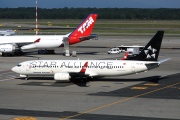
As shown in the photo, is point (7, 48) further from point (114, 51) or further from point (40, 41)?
point (114, 51)

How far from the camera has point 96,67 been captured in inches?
2594

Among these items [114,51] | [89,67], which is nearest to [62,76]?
[89,67]

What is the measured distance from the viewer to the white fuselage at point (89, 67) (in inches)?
2527

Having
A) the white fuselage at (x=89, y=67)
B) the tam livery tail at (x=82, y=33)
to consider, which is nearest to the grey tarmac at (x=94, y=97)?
the white fuselage at (x=89, y=67)

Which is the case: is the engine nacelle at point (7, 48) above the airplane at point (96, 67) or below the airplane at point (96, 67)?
above

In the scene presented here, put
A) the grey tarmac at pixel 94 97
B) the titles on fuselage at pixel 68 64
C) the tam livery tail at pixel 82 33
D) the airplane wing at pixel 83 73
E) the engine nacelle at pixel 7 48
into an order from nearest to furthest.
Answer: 1. the grey tarmac at pixel 94 97
2. the airplane wing at pixel 83 73
3. the titles on fuselage at pixel 68 64
4. the engine nacelle at pixel 7 48
5. the tam livery tail at pixel 82 33

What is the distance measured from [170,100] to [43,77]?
965 inches

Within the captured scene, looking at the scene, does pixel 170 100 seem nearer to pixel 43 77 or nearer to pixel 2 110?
pixel 2 110

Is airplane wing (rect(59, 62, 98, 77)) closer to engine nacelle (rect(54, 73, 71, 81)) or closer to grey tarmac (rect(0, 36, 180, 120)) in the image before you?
engine nacelle (rect(54, 73, 71, 81))

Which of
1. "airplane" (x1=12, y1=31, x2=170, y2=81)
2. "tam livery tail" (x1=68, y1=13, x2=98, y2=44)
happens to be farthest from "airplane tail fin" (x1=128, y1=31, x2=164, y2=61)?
"tam livery tail" (x1=68, y1=13, x2=98, y2=44)

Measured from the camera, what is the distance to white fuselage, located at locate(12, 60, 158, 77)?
64.2 metres

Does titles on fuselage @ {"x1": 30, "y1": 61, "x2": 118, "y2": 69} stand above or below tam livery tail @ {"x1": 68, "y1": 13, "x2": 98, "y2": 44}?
below

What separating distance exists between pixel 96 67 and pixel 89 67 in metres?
1.00

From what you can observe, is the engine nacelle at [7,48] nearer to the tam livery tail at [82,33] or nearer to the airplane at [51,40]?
the airplane at [51,40]
